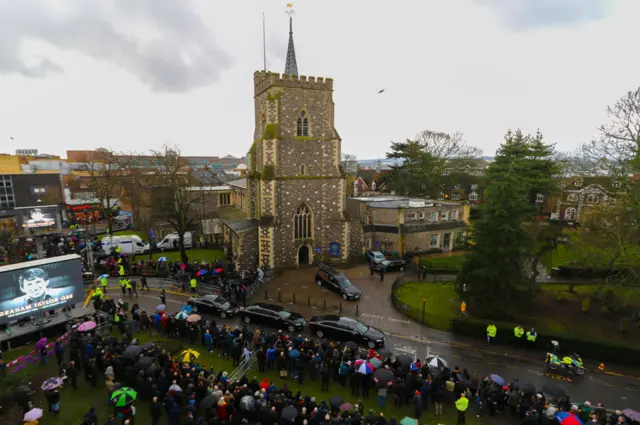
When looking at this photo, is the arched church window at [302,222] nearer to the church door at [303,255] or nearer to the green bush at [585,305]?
the church door at [303,255]

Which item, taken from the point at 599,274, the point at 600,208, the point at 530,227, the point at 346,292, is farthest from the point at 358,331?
the point at 599,274

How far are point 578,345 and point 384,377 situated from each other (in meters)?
11.6

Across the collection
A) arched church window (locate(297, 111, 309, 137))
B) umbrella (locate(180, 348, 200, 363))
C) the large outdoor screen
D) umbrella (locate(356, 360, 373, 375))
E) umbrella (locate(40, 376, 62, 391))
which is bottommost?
umbrella (locate(180, 348, 200, 363))

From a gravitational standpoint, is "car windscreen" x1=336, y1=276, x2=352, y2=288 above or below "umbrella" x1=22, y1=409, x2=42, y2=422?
below

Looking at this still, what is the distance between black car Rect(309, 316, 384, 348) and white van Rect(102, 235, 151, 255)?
74.7 feet

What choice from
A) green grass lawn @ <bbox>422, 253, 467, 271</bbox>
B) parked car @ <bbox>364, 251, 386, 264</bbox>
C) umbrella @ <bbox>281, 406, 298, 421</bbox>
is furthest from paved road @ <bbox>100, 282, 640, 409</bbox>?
parked car @ <bbox>364, 251, 386, 264</bbox>

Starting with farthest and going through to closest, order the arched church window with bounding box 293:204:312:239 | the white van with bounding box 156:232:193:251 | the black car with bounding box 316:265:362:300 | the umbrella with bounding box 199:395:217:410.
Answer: the white van with bounding box 156:232:193:251 < the arched church window with bounding box 293:204:312:239 < the black car with bounding box 316:265:362:300 < the umbrella with bounding box 199:395:217:410

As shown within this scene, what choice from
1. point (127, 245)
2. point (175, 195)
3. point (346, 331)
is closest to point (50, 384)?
point (346, 331)

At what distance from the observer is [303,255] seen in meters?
33.2

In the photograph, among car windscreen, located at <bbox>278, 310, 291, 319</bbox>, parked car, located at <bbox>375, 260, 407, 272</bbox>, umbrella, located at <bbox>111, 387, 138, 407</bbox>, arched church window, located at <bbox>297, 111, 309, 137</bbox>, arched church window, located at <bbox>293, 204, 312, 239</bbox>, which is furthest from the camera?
arched church window, located at <bbox>293, 204, 312, 239</bbox>

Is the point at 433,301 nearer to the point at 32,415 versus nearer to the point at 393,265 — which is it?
the point at 393,265

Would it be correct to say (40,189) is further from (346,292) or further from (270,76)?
(346,292)

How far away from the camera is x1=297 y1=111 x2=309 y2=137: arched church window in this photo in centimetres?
3123

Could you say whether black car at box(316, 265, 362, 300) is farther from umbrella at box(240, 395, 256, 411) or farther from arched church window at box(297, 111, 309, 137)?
umbrella at box(240, 395, 256, 411)
